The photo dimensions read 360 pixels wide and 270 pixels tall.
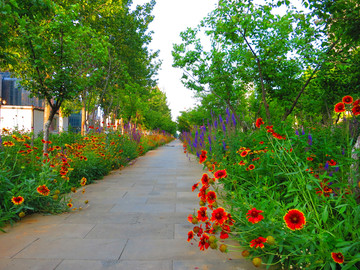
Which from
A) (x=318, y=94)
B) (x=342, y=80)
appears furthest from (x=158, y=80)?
(x=342, y=80)

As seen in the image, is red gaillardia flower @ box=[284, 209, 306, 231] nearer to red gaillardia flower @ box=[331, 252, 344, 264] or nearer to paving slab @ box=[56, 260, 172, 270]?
red gaillardia flower @ box=[331, 252, 344, 264]

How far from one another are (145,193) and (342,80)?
→ 5.92m

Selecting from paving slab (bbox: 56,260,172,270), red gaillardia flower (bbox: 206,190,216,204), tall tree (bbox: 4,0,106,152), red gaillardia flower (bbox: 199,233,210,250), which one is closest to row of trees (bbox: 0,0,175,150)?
tall tree (bbox: 4,0,106,152)

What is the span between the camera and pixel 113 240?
2797 mm

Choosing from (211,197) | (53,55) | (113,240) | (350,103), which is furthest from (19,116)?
(350,103)

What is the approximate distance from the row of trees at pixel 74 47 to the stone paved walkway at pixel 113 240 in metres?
2.85

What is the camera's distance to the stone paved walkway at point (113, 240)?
7.43 feet

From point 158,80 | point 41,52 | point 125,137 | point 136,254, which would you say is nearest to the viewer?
point 136,254

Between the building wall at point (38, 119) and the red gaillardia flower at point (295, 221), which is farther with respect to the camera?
the building wall at point (38, 119)

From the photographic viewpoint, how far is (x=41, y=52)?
610 centimetres

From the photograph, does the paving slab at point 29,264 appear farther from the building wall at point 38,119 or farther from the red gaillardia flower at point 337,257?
the building wall at point 38,119

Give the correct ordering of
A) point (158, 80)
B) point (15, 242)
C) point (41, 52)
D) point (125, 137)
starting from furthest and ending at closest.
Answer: point (158, 80)
point (125, 137)
point (41, 52)
point (15, 242)

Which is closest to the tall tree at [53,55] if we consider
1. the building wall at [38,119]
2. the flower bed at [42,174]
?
the flower bed at [42,174]

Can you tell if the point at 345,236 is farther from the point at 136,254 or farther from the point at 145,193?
the point at 145,193
